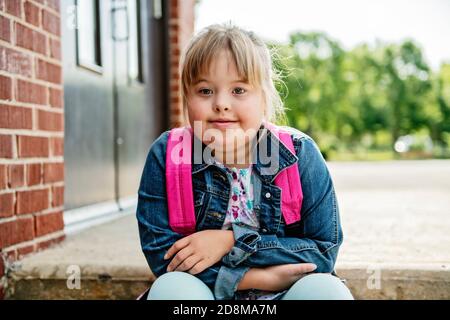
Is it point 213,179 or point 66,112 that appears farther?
point 66,112

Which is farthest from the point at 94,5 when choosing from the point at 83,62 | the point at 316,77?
the point at 316,77

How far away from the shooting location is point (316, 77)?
110 ft

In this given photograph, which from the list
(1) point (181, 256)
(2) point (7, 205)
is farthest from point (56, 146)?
(1) point (181, 256)

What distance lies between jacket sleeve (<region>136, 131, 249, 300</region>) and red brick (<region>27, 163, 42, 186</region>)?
73cm

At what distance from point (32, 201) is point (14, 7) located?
0.73 metres

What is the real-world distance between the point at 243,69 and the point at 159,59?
296 centimetres

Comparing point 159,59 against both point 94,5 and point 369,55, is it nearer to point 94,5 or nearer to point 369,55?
point 94,5

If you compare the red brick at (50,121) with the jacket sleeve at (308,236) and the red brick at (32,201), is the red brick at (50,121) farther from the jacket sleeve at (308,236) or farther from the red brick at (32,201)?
the jacket sleeve at (308,236)

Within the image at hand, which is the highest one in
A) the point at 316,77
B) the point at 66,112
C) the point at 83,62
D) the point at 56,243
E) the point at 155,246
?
the point at 316,77

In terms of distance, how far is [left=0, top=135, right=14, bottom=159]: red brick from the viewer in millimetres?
1792

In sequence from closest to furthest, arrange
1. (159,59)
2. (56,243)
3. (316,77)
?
(56,243) → (159,59) → (316,77)

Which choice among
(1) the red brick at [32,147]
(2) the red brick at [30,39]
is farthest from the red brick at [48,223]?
(2) the red brick at [30,39]

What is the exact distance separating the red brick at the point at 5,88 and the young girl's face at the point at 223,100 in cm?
76
